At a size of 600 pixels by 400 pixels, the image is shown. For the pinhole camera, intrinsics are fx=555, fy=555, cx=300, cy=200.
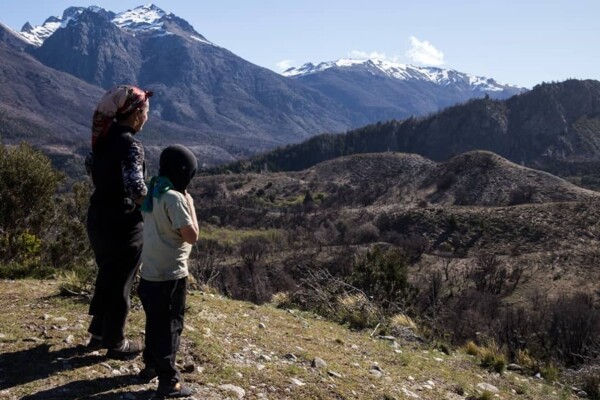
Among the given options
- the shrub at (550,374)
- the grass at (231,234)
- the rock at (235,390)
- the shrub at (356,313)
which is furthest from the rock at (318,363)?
the grass at (231,234)

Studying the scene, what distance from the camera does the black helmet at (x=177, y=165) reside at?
433 cm

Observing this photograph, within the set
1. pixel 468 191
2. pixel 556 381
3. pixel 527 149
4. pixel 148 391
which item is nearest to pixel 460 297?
pixel 556 381

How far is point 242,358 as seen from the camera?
5.48 meters

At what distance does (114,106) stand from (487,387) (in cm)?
510

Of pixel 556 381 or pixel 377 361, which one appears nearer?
pixel 377 361

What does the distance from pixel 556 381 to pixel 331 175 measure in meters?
103

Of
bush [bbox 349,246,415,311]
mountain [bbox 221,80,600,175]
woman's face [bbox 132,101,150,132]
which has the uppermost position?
mountain [bbox 221,80,600,175]

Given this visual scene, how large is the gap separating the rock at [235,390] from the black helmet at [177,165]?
5.63 feet

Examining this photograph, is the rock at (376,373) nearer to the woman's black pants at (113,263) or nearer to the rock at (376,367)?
the rock at (376,367)

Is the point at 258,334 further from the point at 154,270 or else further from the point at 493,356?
the point at 493,356

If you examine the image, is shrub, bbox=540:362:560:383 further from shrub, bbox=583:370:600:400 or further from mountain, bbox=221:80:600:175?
mountain, bbox=221:80:600:175

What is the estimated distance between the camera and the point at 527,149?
17575 cm

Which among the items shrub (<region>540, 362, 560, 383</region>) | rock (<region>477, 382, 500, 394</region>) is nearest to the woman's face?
rock (<region>477, 382, 500, 394</region>)

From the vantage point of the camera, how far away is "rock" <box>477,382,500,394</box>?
6332 millimetres
